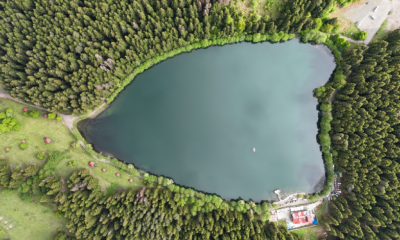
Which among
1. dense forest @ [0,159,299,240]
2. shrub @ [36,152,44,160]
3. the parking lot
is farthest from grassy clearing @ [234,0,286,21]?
shrub @ [36,152,44,160]

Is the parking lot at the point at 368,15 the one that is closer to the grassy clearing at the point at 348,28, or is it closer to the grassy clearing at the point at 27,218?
the grassy clearing at the point at 348,28

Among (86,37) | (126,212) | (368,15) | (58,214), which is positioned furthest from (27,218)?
(368,15)


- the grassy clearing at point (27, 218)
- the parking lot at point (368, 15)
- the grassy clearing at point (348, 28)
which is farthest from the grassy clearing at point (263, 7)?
the grassy clearing at point (27, 218)

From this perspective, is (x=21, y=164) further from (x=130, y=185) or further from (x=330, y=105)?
(x=330, y=105)

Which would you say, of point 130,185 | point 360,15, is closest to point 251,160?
point 130,185

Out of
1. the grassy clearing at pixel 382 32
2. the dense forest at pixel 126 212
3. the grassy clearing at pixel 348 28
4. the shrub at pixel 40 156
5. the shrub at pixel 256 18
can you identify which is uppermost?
the shrub at pixel 256 18

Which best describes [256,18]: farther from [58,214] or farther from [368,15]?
[58,214]
